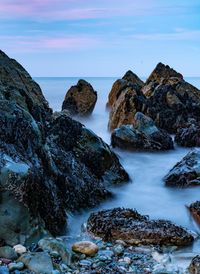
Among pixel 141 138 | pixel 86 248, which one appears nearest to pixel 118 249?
pixel 86 248

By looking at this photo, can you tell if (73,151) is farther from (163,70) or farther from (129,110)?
(163,70)

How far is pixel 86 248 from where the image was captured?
5.72 m

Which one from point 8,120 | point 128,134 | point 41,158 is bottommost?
point 128,134

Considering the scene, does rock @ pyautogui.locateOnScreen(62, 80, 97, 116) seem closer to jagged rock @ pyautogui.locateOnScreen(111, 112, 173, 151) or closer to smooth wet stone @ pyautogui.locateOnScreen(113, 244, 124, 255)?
jagged rock @ pyautogui.locateOnScreen(111, 112, 173, 151)

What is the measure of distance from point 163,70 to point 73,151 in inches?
1059

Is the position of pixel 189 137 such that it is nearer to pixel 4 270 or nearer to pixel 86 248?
pixel 86 248

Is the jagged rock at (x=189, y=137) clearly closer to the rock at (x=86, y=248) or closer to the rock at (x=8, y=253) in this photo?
the rock at (x=86, y=248)

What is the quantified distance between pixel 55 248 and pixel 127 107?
16.7m

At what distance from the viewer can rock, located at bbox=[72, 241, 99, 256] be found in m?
5.67

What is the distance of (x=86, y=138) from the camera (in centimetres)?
1045

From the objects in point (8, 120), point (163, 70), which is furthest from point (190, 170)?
point (163, 70)

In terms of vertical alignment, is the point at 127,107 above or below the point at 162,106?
above

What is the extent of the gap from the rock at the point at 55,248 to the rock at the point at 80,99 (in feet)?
84.6

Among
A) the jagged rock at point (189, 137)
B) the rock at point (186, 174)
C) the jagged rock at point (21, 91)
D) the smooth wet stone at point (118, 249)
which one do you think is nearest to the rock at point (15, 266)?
the smooth wet stone at point (118, 249)
